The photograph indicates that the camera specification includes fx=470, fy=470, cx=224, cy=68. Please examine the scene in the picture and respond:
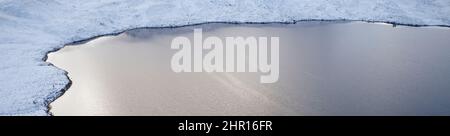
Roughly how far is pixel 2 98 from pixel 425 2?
125ft

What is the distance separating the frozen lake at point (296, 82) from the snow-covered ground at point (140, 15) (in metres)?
2.66

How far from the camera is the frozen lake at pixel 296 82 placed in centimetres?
2223

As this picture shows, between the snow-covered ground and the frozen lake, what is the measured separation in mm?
2663

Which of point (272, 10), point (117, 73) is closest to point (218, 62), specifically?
point (117, 73)

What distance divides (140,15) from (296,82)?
1989 cm

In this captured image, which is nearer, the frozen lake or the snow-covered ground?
the frozen lake

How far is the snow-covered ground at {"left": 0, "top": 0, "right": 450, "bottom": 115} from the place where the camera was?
3347 centimetres

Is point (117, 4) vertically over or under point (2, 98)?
over

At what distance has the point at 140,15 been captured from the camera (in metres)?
40.7

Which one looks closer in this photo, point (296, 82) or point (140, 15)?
Result: point (296, 82)

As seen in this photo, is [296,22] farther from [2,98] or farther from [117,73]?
[2,98]

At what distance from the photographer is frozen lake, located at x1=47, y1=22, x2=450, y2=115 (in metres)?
22.2

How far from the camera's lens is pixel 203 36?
3516cm

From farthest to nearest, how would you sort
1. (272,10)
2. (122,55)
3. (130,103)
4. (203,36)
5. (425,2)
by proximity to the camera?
(425,2)
(272,10)
(203,36)
(122,55)
(130,103)
